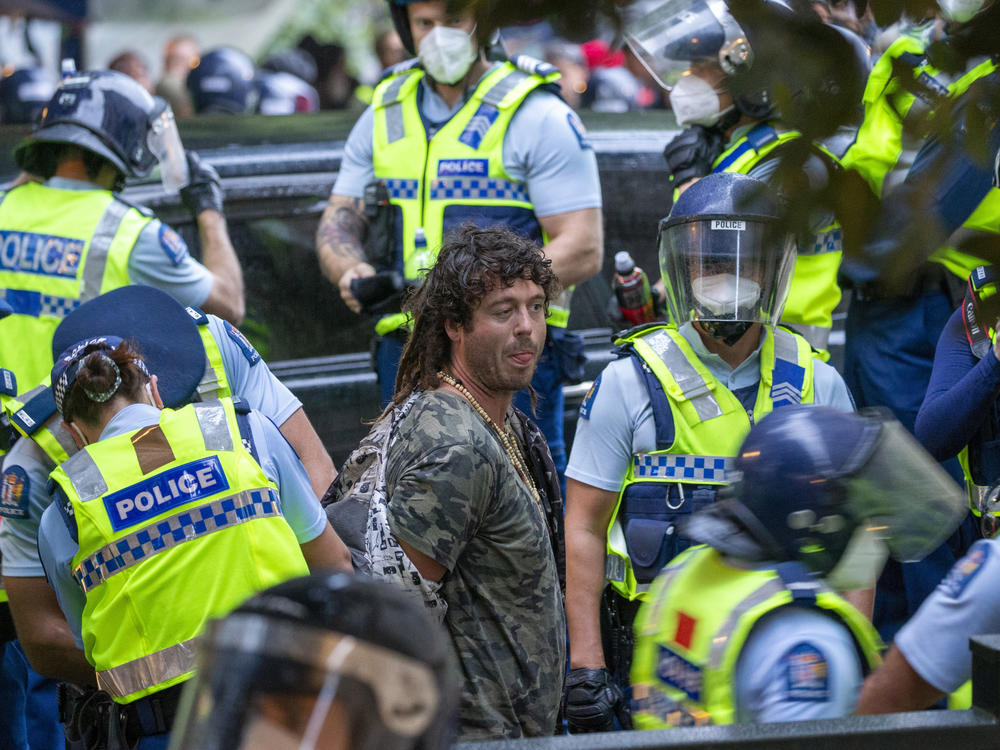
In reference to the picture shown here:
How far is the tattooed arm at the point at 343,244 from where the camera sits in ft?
15.3

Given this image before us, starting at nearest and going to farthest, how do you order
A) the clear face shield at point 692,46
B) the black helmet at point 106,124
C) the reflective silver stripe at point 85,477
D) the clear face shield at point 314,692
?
the clear face shield at point 314,692
the reflective silver stripe at point 85,477
the clear face shield at point 692,46
the black helmet at point 106,124

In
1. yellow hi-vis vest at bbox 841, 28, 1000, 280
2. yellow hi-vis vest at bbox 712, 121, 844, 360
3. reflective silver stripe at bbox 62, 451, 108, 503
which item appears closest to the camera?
yellow hi-vis vest at bbox 841, 28, 1000, 280

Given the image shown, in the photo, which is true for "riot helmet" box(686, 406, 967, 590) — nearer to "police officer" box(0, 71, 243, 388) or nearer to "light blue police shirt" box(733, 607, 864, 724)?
"light blue police shirt" box(733, 607, 864, 724)

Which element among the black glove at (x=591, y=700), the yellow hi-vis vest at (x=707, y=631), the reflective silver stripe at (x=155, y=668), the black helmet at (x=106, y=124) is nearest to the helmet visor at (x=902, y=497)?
the yellow hi-vis vest at (x=707, y=631)

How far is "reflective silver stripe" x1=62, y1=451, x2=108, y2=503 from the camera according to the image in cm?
266

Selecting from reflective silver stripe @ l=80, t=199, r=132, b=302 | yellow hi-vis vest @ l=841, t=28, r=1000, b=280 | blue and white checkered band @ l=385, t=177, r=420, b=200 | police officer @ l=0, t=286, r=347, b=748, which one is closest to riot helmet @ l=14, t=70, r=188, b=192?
reflective silver stripe @ l=80, t=199, r=132, b=302

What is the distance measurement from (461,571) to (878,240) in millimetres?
1592

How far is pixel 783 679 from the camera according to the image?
2141mm

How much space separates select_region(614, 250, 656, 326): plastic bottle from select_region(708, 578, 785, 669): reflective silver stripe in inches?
98.5

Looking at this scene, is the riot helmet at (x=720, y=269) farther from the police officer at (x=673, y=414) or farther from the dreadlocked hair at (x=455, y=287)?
the dreadlocked hair at (x=455, y=287)

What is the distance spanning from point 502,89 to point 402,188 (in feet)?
1.69

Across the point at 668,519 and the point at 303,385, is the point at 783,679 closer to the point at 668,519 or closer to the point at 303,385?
the point at 668,519

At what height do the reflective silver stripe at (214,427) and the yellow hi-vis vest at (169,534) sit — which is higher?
the reflective silver stripe at (214,427)

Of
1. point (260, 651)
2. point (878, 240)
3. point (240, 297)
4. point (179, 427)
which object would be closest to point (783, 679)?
point (878, 240)
